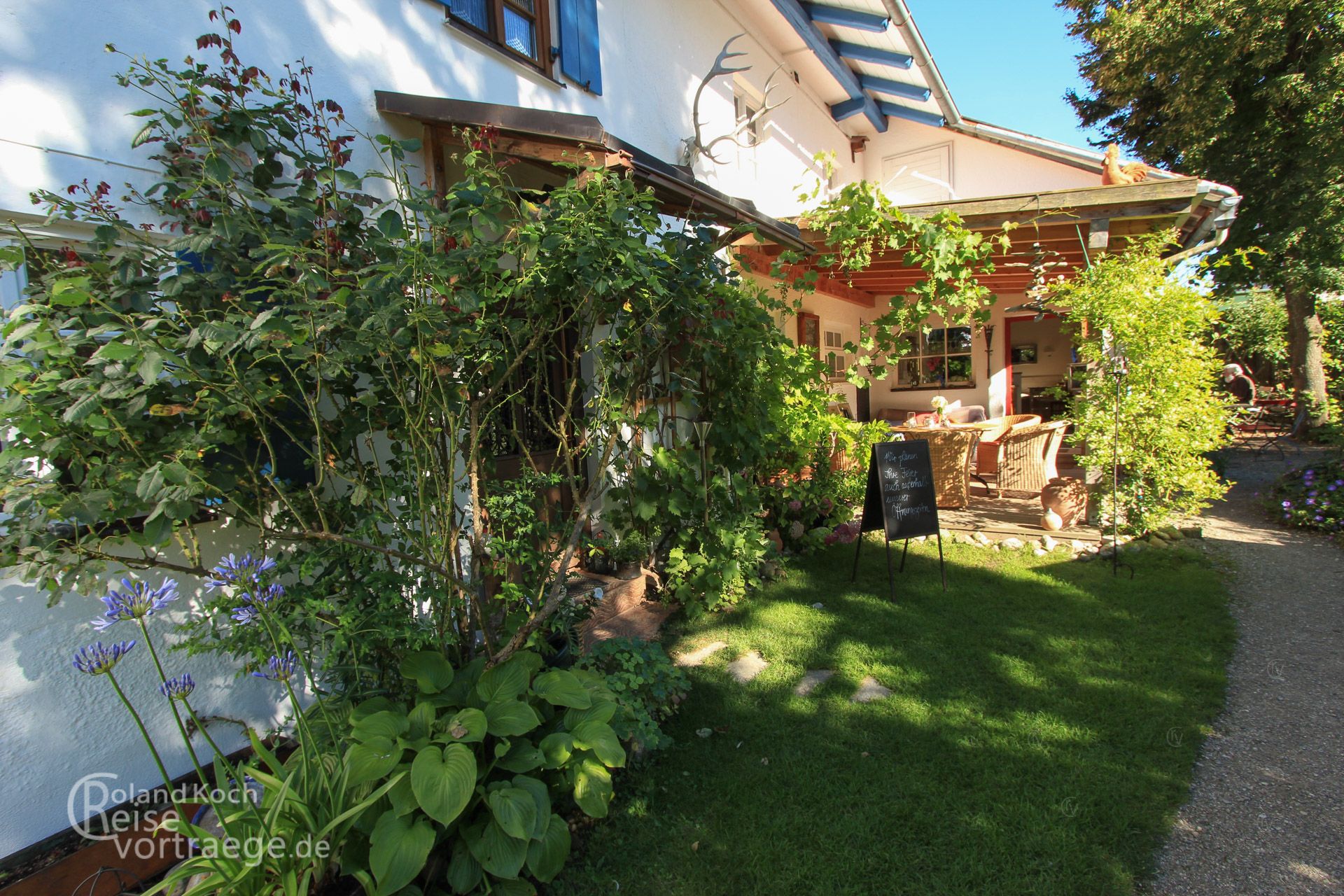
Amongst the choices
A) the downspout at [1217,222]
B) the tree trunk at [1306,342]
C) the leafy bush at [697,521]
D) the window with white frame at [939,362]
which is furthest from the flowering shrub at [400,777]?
the tree trunk at [1306,342]

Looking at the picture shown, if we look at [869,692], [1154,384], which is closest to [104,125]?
[869,692]

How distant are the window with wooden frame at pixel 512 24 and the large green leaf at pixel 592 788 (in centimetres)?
398

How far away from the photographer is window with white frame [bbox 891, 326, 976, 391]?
11.6 metres

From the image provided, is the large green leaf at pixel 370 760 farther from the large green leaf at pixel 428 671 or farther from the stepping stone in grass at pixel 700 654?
the stepping stone in grass at pixel 700 654

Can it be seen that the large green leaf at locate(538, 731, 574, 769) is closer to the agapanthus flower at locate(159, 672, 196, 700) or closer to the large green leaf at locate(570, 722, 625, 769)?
the large green leaf at locate(570, 722, 625, 769)

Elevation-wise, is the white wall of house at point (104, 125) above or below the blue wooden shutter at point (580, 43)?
below

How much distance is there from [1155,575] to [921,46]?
6.59 metres

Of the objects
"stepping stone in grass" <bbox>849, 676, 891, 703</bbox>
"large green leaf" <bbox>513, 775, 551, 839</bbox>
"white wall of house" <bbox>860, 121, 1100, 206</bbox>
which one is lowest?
"stepping stone in grass" <bbox>849, 676, 891, 703</bbox>

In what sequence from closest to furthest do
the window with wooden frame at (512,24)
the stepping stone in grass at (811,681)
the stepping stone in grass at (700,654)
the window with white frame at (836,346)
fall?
the stepping stone in grass at (811,681), the stepping stone in grass at (700,654), the window with wooden frame at (512,24), the window with white frame at (836,346)

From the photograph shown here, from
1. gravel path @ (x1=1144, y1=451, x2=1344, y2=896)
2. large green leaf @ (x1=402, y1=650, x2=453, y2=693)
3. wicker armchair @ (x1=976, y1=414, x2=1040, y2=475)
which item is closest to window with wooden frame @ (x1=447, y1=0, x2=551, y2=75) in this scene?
large green leaf @ (x1=402, y1=650, x2=453, y2=693)

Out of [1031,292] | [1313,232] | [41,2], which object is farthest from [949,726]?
[1313,232]

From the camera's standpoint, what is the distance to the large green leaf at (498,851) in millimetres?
1895

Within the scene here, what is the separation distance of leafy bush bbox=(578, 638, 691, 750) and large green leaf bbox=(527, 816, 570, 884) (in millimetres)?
516

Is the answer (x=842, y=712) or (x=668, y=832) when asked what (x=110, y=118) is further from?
(x=842, y=712)
